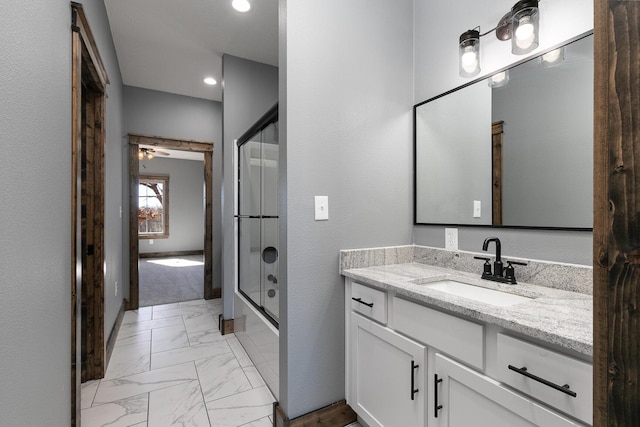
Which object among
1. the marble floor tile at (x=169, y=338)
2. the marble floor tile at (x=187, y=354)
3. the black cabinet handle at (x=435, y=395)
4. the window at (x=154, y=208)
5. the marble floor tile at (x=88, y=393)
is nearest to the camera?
the black cabinet handle at (x=435, y=395)

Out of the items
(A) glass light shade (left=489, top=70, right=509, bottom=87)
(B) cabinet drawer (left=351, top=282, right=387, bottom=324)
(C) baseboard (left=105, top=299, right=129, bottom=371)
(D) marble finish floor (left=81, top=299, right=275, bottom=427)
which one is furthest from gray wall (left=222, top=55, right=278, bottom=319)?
(A) glass light shade (left=489, top=70, right=509, bottom=87)

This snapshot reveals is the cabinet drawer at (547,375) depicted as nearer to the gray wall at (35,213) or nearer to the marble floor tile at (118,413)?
the gray wall at (35,213)

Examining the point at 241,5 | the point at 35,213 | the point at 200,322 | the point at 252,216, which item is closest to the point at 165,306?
the point at 200,322

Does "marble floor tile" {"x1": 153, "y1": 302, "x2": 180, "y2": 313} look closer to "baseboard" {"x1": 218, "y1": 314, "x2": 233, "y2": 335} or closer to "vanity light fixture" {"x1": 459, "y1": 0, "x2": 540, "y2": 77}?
"baseboard" {"x1": 218, "y1": 314, "x2": 233, "y2": 335}

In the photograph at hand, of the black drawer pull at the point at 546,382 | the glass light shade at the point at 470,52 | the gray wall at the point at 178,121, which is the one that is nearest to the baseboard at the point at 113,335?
the gray wall at the point at 178,121

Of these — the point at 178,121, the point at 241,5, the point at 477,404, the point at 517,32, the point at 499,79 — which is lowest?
the point at 477,404

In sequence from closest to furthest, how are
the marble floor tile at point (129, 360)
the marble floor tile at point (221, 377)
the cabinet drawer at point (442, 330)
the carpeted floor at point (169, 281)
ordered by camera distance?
1. the cabinet drawer at point (442, 330)
2. the marble floor tile at point (221, 377)
3. the marble floor tile at point (129, 360)
4. the carpeted floor at point (169, 281)

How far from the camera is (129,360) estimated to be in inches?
95.3

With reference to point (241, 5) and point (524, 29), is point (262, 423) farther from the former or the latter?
point (241, 5)

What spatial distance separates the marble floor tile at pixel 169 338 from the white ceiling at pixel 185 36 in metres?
2.86

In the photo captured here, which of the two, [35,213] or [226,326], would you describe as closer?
[35,213]

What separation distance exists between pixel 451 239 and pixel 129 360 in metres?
2.63

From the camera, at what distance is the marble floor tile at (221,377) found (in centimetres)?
198

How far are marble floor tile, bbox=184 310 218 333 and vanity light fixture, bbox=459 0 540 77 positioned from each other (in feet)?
10.5
